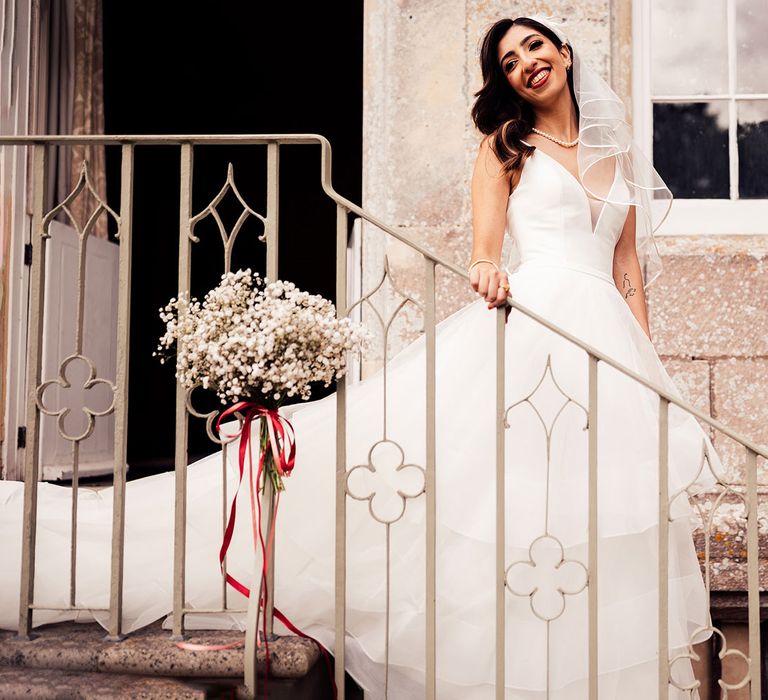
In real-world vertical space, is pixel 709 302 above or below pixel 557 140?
below

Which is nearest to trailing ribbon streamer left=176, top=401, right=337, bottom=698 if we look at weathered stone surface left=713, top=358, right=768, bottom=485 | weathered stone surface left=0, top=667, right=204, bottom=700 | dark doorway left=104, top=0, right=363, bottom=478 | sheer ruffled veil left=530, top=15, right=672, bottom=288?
weathered stone surface left=0, top=667, right=204, bottom=700

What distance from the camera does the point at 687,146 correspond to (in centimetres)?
387

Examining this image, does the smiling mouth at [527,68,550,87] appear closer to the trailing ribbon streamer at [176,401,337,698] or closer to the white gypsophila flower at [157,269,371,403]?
the white gypsophila flower at [157,269,371,403]

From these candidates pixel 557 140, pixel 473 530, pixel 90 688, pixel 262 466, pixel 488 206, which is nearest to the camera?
pixel 90 688

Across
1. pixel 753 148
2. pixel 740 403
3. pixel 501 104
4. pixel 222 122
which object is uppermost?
pixel 222 122

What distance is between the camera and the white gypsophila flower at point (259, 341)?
6.37 ft

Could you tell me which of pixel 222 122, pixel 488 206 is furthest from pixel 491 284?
pixel 222 122

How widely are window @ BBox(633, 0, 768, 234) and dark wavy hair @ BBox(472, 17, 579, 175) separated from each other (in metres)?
1.45

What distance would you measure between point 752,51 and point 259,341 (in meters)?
3.14

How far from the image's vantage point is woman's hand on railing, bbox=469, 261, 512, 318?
2133 mm

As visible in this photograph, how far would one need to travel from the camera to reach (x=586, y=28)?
3676 mm

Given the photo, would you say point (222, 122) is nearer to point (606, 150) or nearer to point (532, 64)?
point (532, 64)

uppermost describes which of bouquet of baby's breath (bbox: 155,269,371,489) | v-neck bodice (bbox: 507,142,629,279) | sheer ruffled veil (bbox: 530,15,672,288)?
sheer ruffled veil (bbox: 530,15,672,288)

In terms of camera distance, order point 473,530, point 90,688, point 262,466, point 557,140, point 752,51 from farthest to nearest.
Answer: point 752,51
point 557,140
point 473,530
point 262,466
point 90,688
